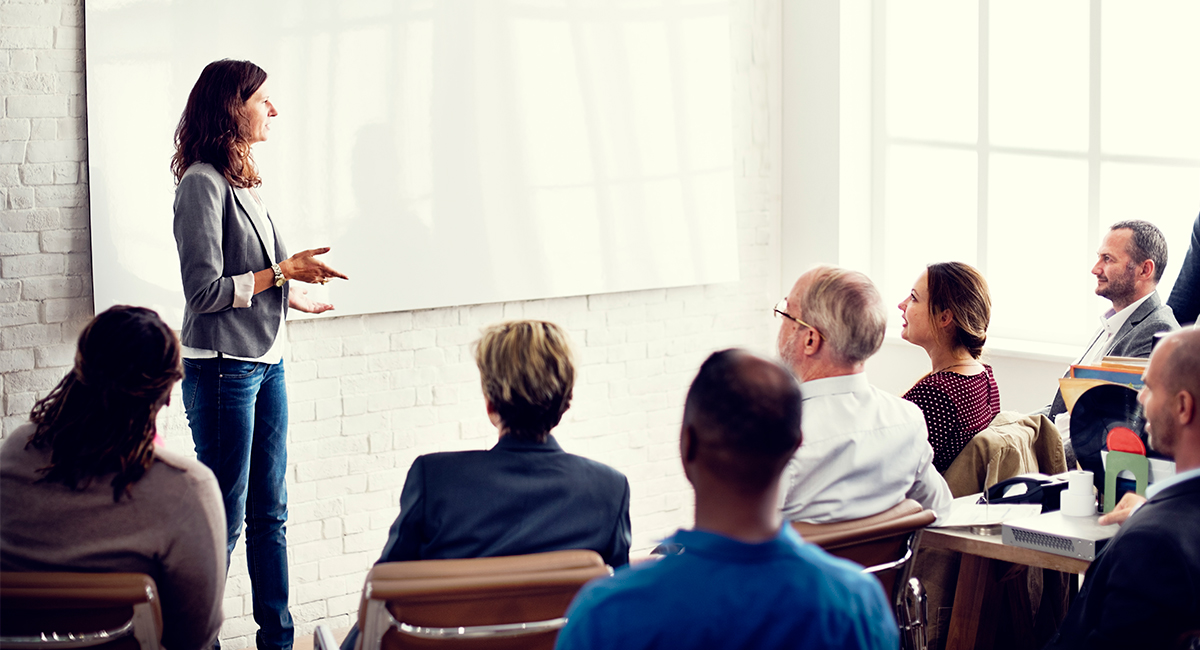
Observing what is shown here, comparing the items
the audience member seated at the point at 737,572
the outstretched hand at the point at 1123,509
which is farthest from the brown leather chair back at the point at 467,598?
the outstretched hand at the point at 1123,509

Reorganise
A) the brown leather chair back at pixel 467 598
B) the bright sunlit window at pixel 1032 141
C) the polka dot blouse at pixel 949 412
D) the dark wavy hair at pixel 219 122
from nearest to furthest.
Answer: the brown leather chair back at pixel 467 598, the polka dot blouse at pixel 949 412, the dark wavy hair at pixel 219 122, the bright sunlit window at pixel 1032 141

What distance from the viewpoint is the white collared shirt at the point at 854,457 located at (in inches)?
95.2

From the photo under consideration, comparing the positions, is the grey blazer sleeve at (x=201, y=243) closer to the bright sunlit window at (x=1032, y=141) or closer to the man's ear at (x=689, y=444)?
the man's ear at (x=689, y=444)

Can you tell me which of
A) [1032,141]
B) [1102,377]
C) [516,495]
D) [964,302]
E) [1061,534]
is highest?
[1032,141]

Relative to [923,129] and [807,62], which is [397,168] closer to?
[807,62]

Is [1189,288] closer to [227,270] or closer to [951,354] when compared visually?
[951,354]

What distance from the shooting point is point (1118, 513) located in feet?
7.85

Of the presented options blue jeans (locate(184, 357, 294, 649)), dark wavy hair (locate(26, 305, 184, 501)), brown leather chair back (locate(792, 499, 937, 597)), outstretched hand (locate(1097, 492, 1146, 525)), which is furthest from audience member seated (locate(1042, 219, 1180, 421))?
dark wavy hair (locate(26, 305, 184, 501))

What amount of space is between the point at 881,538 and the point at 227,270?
6.48 ft

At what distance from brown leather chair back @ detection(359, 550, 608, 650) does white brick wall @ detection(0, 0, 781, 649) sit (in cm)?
216

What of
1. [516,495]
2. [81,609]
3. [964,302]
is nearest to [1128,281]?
[964,302]

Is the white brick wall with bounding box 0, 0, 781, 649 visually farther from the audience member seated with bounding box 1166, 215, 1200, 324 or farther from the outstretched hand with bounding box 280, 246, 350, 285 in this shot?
the audience member seated with bounding box 1166, 215, 1200, 324

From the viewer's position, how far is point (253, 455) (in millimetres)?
3404

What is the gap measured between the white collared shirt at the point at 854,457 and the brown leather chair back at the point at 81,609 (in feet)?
4.11
